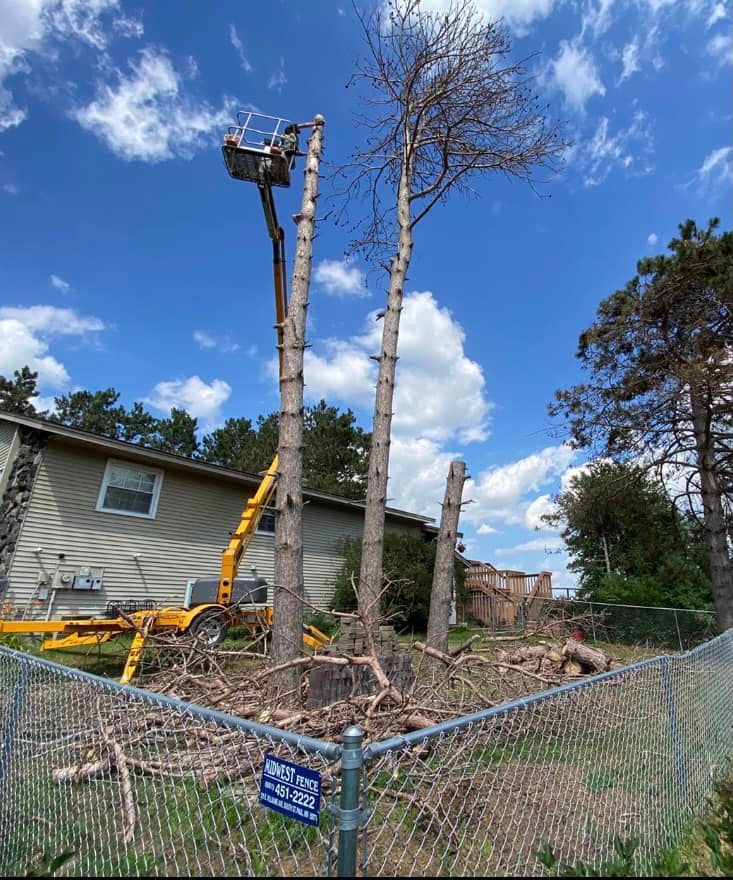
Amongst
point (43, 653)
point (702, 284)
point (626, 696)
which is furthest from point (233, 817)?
point (702, 284)

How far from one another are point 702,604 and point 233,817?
1795 cm

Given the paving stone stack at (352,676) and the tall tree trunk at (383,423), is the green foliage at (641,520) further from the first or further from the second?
the paving stone stack at (352,676)

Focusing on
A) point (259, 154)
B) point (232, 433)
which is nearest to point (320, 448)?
point (232, 433)

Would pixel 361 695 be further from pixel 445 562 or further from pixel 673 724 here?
pixel 445 562

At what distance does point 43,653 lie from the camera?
6.96 m

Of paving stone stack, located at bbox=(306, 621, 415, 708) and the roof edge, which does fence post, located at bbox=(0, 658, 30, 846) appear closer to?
paving stone stack, located at bbox=(306, 621, 415, 708)

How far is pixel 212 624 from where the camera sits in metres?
7.40

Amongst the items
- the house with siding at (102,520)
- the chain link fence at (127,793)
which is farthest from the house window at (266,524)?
the chain link fence at (127,793)

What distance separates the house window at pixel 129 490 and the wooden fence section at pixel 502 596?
9.69m

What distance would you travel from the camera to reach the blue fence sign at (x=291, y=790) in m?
1.30

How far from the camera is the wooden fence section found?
14359mm

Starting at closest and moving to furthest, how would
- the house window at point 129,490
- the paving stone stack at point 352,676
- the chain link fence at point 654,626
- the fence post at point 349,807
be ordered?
the fence post at point 349,807 < the paving stone stack at point 352,676 < the house window at point 129,490 < the chain link fence at point 654,626

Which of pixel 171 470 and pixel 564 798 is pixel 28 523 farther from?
pixel 564 798

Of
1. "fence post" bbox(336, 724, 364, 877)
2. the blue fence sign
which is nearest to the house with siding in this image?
the blue fence sign
